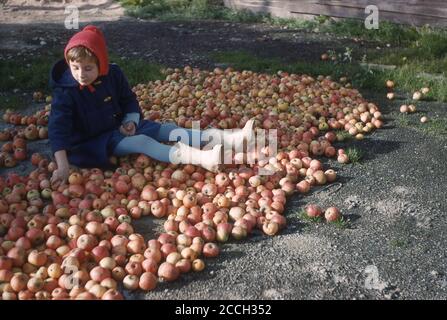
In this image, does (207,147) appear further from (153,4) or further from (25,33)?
(153,4)

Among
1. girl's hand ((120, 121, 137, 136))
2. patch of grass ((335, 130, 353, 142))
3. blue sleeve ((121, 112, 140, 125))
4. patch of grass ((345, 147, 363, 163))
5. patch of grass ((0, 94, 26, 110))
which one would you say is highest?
blue sleeve ((121, 112, 140, 125))

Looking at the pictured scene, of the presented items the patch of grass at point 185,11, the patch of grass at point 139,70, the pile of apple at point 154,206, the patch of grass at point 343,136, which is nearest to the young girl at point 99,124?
the pile of apple at point 154,206

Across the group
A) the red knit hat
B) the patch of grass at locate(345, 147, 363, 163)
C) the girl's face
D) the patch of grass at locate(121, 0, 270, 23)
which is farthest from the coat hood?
the patch of grass at locate(121, 0, 270, 23)

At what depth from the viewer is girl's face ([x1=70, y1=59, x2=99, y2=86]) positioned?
459 centimetres

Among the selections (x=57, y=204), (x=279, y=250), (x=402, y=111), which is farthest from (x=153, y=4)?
(x=279, y=250)

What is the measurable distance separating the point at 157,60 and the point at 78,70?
4.26 m

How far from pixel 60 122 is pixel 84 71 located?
1.75 feet

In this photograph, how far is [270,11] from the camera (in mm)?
11859

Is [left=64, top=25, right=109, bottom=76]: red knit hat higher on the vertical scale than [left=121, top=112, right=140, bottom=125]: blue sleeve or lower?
higher

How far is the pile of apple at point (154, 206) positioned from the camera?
3.56 meters

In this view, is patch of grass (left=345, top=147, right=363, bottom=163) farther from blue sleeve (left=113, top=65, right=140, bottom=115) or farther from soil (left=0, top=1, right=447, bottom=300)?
blue sleeve (left=113, top=65, right=140, bottom=115)

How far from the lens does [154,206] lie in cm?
434

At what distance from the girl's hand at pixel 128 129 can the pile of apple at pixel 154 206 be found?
0.79 ft

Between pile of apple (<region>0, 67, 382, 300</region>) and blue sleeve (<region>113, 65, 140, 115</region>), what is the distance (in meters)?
0.51
